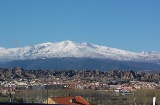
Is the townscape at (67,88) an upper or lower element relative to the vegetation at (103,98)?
upper

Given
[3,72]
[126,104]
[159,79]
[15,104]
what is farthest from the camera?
[3,72]

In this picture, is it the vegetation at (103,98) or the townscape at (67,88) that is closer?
the vegetation at (103,98)

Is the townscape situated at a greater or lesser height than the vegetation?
greater

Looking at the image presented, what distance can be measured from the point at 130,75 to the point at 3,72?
26.0 meters

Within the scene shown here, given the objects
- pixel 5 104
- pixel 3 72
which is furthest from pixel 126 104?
pixel 3 72

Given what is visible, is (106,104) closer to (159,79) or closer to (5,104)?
(5,104)

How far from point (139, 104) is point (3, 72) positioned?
6241cm

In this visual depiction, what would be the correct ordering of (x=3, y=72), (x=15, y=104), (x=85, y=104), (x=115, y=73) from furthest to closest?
1. (x=115, y=73)
2. (x=3, y=72)
3. (x=85, y=104)
4. (x=15, y=104)

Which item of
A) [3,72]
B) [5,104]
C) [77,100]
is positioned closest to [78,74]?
[3,72]

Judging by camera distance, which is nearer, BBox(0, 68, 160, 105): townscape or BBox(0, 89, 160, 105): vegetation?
BBox(0, 89, 160, 105): vegetation

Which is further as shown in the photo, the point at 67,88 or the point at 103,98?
the point at 67,88

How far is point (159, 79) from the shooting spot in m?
90.4

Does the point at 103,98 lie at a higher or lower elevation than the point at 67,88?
lower

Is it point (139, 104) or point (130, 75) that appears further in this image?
point (130, 75)
